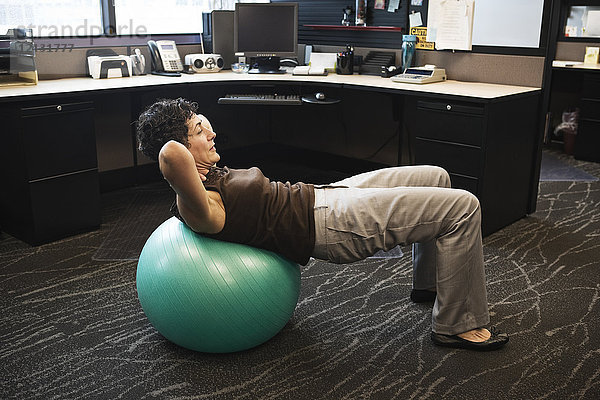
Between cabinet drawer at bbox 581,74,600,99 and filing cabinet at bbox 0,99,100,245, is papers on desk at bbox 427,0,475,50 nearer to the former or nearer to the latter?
cabinet drawer at bbox 581,74,600,99

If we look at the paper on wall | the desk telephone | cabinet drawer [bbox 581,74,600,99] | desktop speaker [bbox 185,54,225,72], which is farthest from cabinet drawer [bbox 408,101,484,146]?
cabinet drawer [bbox 581,74,600,99]

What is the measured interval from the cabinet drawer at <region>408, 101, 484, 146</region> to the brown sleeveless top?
1208mm

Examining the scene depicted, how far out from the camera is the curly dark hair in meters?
1.76

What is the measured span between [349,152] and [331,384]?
2.52 m

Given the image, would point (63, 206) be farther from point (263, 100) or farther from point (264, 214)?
point (264, 214)

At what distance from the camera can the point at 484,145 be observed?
2.76 m

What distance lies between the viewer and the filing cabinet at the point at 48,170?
106 inches

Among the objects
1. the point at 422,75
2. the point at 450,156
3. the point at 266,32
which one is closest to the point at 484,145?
the point at 450,156

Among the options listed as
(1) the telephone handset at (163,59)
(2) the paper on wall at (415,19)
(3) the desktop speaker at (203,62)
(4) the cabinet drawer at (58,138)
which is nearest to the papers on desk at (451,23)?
(2) the paper on wall at (415,19)

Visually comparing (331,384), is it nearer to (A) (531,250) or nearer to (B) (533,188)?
(A) (531,250)

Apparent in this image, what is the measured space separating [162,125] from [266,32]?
218cm

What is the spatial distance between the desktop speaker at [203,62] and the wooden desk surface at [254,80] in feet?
0.20

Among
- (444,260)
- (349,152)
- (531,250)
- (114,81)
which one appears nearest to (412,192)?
(444,260)

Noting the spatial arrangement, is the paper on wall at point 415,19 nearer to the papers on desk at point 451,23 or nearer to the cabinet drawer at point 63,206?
the papers on desk at point 451,23
